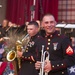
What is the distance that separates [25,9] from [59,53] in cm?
586

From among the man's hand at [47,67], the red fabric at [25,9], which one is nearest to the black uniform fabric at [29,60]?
the man's hand at [47,67]

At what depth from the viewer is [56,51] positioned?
109 inches

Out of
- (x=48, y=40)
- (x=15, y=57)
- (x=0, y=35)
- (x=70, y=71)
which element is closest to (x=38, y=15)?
(x=0, y=35)

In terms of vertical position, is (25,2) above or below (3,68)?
above

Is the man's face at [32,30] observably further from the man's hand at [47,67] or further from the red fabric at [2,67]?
the man's hand at [47,67]

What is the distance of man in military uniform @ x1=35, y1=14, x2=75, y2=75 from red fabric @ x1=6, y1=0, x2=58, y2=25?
5.33m

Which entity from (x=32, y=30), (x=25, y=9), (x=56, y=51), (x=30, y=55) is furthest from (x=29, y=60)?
(x=25, y=9)

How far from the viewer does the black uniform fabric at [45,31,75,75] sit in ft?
8.73

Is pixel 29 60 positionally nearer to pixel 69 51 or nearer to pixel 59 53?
pixel 59 53

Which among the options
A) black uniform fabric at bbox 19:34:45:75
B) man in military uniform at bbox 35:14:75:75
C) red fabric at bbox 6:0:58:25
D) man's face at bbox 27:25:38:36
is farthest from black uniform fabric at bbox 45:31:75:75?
red fabric at bbox 6:0:58:25

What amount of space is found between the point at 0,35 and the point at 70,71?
3.15m

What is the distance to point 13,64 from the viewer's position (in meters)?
4.30

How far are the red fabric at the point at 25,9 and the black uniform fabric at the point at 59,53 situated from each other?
210 inches

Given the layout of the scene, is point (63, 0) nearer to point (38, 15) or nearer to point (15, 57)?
point (38, 15)
